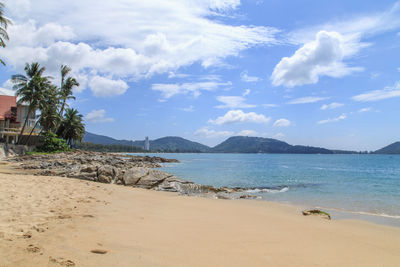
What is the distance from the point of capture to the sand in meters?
4.35

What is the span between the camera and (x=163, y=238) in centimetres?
568

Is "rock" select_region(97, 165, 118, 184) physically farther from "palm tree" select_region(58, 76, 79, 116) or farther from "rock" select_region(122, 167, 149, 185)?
"palm tree" select_region(58, 76, 79, 116)

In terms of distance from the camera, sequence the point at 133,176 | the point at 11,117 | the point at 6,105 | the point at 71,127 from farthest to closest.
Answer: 1. the point at 71,127
2. the point at 6,105
3. the point at 11,117
4. the point at 133,176

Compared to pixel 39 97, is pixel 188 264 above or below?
below

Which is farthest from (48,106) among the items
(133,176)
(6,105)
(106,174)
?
(133,176)

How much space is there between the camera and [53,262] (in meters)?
3.87

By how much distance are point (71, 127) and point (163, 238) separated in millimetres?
53755

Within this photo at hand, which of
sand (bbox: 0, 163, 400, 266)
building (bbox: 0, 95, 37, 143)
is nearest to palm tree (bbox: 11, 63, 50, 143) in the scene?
building (bbox: 0, 95, 37, 143)

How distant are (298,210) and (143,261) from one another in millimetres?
9404

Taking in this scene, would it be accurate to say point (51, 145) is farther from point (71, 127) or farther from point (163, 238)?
point (163, 238)

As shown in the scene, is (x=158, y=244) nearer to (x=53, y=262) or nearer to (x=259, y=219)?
(x=53, y=262)

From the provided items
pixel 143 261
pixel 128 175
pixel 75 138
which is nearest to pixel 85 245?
pixel 143 261

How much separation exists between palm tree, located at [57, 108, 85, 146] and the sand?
47784mm

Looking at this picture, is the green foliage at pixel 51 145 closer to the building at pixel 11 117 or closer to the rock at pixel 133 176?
the building at pixel 11 117
